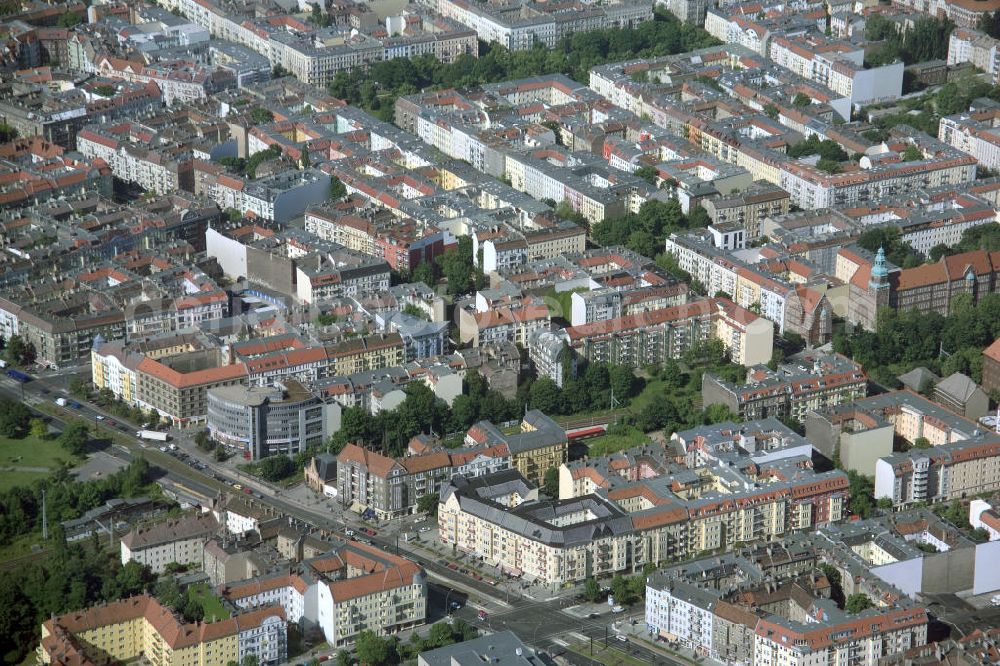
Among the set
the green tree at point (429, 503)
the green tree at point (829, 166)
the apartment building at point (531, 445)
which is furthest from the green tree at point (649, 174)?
the green tree at point (429, 503)

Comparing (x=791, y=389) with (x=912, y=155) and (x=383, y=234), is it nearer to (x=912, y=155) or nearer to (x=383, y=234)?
(x=383, y=234)

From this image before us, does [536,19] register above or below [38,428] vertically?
above

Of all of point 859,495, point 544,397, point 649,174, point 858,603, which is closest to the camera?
point 858,603

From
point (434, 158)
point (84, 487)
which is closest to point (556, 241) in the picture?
point (434, 158)

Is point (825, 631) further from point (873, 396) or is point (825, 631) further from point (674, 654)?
point (873, 396)

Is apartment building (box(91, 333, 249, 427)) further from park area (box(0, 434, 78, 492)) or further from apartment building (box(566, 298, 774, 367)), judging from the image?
apartment building (box(566, 298, 774, 367))

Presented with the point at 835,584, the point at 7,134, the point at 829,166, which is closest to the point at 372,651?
the point at 835,584

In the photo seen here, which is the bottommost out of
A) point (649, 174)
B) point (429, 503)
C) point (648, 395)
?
point (648, 395)
